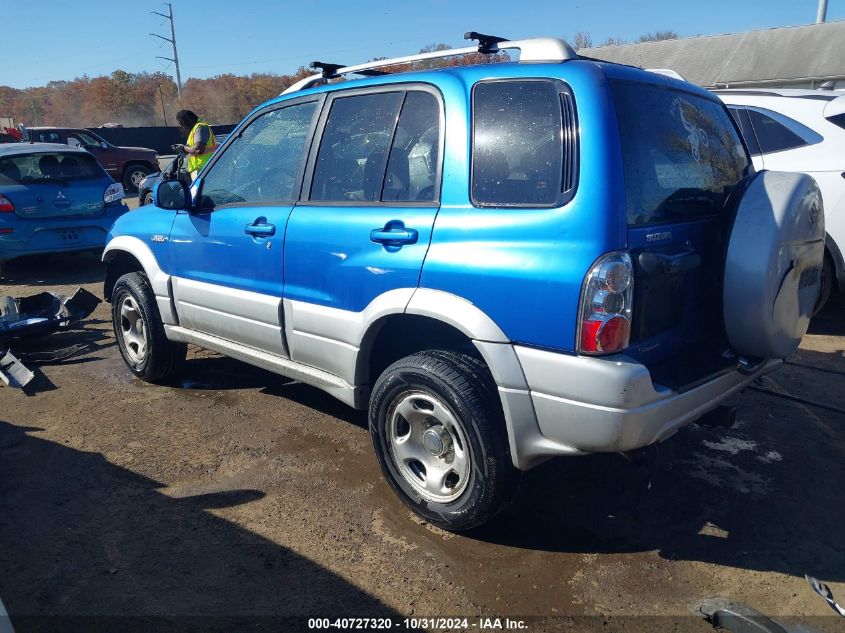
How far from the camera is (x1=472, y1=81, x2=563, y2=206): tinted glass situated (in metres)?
2.62

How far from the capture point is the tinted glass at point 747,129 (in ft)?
19.2

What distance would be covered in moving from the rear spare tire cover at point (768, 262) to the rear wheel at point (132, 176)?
1861 centimetres

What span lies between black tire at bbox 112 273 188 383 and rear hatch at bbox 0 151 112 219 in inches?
152

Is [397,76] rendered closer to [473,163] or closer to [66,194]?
[473,163]

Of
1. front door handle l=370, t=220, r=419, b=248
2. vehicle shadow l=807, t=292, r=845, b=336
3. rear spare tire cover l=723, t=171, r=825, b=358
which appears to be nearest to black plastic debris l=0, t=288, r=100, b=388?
front door handle l=370, t=220, r=419, b=248

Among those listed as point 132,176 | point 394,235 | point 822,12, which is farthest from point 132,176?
point 822,12

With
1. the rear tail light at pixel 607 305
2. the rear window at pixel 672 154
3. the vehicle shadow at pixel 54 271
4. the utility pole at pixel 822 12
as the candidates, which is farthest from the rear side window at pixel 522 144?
the utility pole at pixel 822 12

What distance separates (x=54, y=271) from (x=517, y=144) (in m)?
8.24

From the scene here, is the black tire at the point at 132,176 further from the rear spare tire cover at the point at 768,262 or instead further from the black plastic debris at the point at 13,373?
the rear spare tire cover at the point at 768,262

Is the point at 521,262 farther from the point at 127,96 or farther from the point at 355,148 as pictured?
the point at 127,96

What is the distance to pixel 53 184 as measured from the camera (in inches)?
322

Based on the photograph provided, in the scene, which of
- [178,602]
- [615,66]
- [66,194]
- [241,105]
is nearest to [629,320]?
[615,66]

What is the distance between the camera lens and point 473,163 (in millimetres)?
2852

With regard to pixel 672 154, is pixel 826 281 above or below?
below
